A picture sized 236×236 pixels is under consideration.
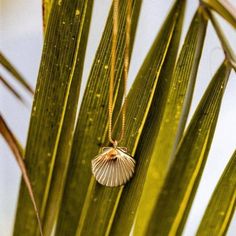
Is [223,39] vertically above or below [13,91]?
above

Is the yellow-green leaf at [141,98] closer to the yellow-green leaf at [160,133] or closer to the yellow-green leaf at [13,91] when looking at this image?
the yellow-green leaf at [160,133]

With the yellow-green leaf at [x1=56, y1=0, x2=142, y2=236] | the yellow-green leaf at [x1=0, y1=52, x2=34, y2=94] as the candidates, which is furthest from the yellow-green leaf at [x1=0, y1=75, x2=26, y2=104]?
the yellow-green leaf at [x1=56, y1=0, x2=142, y2=236]

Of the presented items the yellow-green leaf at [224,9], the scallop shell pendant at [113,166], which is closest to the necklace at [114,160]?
the scallop shell pendant at [113,166]

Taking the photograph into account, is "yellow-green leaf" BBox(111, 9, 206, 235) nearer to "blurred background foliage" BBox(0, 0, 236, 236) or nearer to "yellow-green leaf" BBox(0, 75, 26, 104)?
"blurred background foliage" BBox(0, 0, 236, 236)

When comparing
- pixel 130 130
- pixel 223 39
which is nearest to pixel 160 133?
pixel 130 130

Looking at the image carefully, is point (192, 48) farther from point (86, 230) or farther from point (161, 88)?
point (86, 230)

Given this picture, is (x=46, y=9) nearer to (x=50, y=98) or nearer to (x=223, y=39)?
(x=50, y=98)
